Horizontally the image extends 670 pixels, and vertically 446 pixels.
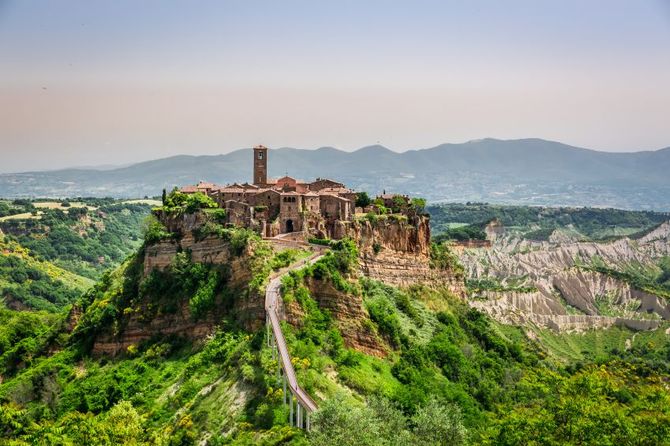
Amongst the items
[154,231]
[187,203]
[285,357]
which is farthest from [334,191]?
[285,357]

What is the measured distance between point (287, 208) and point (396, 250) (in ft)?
37.5

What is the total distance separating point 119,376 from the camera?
5103cm

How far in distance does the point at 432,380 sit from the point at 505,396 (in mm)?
7429

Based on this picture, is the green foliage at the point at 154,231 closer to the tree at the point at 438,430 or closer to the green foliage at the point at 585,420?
the tree at the point at 438,430

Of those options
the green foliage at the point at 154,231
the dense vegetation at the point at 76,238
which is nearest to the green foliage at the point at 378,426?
the green foliage at the point at 154,231

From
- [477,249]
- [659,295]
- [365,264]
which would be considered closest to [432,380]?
[365,264]

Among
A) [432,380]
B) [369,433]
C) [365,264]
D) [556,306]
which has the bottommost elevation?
[556,306]

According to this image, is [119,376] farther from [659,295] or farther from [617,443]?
[659,295]

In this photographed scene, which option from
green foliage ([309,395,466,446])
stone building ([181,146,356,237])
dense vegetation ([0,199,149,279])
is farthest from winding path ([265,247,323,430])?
dense vegetation ([0,199,149,279])

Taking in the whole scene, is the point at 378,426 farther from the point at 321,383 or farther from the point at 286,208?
the point at 286,208

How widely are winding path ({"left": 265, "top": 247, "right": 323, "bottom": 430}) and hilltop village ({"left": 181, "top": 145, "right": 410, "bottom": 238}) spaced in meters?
7.92

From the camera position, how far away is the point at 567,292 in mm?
123250

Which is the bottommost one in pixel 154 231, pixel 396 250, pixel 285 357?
pixel 285 357

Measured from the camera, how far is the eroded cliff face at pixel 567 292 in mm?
103812
